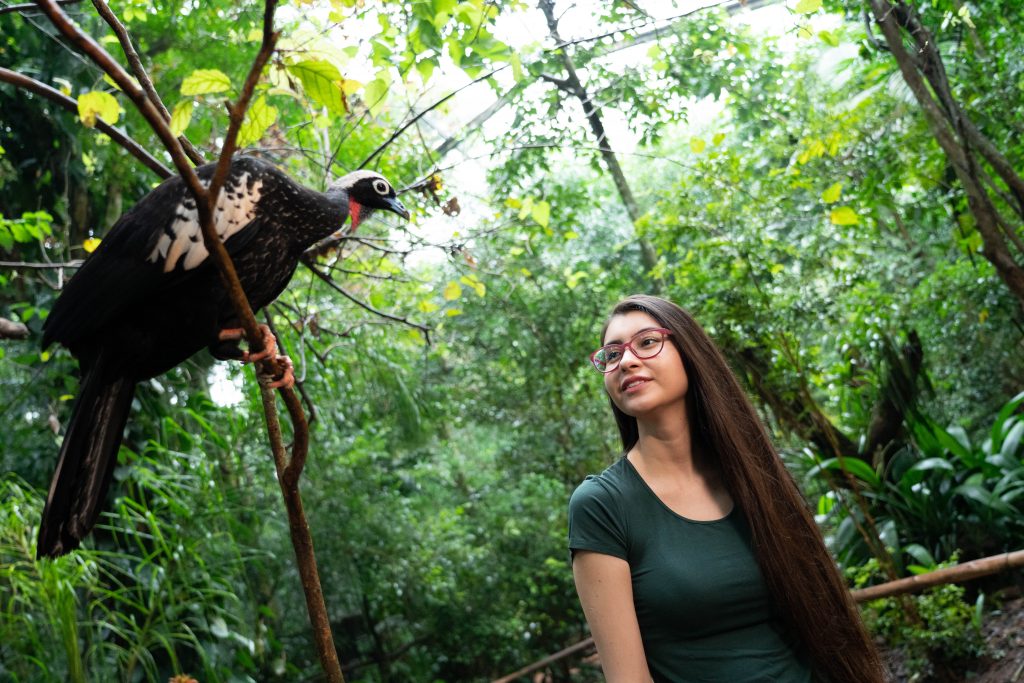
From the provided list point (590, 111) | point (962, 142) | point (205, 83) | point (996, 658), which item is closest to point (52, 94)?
point (205, 83)

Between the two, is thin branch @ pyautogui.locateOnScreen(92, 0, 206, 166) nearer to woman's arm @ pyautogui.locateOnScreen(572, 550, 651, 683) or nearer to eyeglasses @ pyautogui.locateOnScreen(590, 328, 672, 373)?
eyeglasses @ pyautogui.locateOnScreen(590, 328, 672, 373)

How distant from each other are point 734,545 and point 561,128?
2781 mm

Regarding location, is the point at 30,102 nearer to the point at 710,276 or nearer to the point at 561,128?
the point at 561,128

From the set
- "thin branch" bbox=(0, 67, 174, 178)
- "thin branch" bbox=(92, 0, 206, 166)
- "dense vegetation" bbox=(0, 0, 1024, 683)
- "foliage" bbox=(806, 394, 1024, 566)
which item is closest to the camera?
"thin branch" bbox=(0, 67, 174, 178)

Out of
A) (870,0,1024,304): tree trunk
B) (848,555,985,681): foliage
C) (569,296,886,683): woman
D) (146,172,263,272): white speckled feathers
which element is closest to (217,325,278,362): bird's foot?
(146,172,263,272): white speckled feathers

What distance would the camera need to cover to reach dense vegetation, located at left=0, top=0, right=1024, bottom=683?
2.57m

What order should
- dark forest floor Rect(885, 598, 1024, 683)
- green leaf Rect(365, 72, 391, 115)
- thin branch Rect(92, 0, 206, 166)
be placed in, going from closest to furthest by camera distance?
thin branch Rect(92, 0, 206, 166), green leaf Rect(365, 72, 391, 115), dark forest floor Rect(885, 598, 1024, 683)

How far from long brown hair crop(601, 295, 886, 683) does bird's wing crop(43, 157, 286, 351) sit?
67cm

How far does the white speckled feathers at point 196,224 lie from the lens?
1.39 meters

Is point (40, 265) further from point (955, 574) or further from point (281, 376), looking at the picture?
point (955, 574)

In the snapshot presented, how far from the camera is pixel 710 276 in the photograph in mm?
3605

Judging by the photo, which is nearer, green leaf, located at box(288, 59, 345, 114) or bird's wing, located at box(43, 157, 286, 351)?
green leaf, located at box(288, 59, 345, 114)

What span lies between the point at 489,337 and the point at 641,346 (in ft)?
11.3

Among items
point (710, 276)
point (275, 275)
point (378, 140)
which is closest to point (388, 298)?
point (378, 140)
